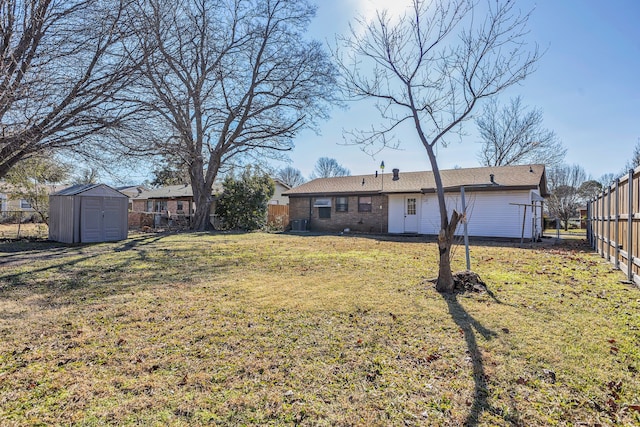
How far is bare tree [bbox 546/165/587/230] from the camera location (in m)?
30.3

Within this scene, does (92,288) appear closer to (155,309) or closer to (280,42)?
(155,309)

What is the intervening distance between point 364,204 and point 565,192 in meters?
23.9

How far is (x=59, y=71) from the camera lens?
6.49 metres

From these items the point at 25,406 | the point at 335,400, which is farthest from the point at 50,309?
the point at 335,400

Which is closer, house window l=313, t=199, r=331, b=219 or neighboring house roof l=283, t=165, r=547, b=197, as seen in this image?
neighboring house roof l=283, t=165, r=547, b=197

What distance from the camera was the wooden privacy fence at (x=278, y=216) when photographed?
23169 millimetres

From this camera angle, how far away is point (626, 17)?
7.71 m

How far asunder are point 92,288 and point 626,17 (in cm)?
1243

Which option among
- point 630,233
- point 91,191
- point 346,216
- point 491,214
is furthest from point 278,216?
point 630,233

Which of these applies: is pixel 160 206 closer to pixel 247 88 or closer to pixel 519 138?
pixel 247 88

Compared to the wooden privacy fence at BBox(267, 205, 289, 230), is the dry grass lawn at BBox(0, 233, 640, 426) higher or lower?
lower

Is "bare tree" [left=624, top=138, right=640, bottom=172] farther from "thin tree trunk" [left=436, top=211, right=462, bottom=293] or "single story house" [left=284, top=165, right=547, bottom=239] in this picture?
"thin tree trunk" [left=436, top=211, right=462, bottom=293]

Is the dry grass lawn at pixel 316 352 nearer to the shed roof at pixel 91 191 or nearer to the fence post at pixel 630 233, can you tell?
the fence post at pixel 630 233

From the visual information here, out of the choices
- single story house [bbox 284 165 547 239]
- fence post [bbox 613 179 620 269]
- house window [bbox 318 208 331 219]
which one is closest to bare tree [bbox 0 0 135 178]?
fence post [bbox 613 179 620 269]
